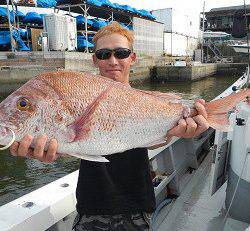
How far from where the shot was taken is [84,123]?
1.84m

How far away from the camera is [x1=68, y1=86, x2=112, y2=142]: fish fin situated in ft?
5.97

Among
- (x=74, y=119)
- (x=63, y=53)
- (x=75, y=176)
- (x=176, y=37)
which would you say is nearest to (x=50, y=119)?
(x=74, y=119)

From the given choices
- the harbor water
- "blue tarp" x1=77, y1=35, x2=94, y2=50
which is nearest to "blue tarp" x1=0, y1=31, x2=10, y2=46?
"blue tarp" x1=77, y1=35, x2=94, y2=50

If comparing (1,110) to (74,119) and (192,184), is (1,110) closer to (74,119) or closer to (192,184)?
(74,119)

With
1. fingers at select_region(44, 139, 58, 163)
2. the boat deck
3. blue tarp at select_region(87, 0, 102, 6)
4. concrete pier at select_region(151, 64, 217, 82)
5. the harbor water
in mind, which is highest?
blue tarp at select_region(87, 0, 102, 6)

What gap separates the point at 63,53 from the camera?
69.5 ft

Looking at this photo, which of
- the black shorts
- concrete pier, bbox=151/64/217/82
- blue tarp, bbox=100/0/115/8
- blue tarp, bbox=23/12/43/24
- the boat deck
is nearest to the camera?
the black shorts

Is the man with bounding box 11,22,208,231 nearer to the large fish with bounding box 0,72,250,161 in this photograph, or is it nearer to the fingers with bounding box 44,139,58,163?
the large fish with bounding box 0,72,250,161

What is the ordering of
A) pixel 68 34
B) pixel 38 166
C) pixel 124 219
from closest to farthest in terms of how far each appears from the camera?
1. pixel 124 219
2. pixel 38 166
3. pixel 68 34

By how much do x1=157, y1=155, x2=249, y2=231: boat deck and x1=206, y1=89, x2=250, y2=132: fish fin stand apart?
2.12m

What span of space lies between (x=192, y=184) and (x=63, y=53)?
17.7 meters

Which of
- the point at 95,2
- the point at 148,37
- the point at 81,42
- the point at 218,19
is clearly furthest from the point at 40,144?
the point at 218,19

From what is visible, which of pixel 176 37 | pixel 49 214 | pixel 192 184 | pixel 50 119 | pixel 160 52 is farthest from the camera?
pixel 176 37

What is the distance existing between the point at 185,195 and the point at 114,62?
2923 millimetres
